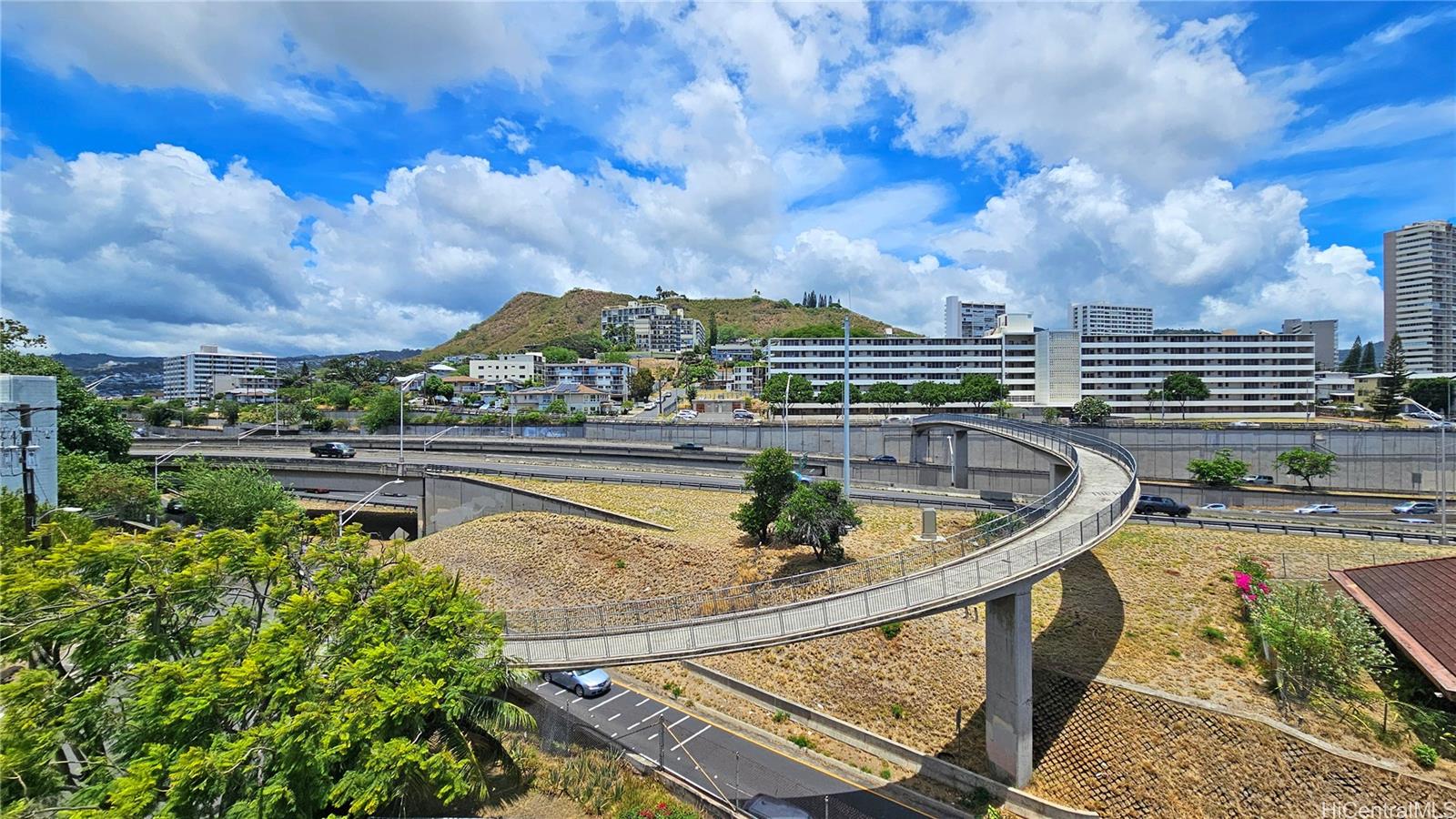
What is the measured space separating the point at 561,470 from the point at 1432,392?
125 meters

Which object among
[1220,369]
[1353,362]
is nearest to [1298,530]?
[1220,369]

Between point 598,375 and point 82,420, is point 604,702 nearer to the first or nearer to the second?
point 82,420

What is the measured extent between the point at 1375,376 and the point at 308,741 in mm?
156833

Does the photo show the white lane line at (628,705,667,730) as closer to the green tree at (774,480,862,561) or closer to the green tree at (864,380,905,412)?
the green tree at (774,480,862,561)

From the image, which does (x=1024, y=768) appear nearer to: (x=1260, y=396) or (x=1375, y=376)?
(x=1260, y=396)

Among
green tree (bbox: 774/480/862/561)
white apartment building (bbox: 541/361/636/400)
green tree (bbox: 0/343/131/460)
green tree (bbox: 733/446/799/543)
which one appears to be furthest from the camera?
white apartment building (bbox: 541/361/636/400)

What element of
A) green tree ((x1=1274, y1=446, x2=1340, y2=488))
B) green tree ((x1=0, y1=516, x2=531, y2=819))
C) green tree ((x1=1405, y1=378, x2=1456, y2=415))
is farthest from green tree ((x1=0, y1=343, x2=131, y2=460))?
green tree ((x1=1405, y1=378, x2=1456, y2=415))

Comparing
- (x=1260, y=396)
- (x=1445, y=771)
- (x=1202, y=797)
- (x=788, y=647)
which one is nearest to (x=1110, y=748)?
(x=1202, y=797)

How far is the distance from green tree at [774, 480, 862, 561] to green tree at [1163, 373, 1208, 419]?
83.5 meters

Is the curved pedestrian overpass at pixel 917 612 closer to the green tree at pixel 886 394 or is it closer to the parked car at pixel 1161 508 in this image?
the parked car at pixel 1161 508

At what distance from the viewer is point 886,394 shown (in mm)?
98188

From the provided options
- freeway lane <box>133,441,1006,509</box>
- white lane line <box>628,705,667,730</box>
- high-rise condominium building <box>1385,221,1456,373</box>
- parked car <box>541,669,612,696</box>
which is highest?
high-rise condominium building <box>1385,221,1456,373</box>

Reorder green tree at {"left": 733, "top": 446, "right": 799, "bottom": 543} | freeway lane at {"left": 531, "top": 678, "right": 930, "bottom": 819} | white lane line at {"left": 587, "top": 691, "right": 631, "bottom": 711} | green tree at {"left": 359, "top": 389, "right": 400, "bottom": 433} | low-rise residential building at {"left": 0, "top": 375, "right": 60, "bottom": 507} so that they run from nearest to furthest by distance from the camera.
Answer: freeway lane at {"left": 531, "top": 678, "right": 930, "bottom": 819}, white lane line at {"left": 587, "top": 691, "right": 631, "bottom": 711}, low-rise residential building at {"left": 0, "top": 375, "right": 60, "bottom": 507}, green tree at {"left": 733, "top": 446, "right": 799, "bottom": 543}, green tree at {"left": 359, "top": 389, "right": 400, "bottom": 433}

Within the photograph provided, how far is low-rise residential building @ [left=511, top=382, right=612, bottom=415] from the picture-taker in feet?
374
